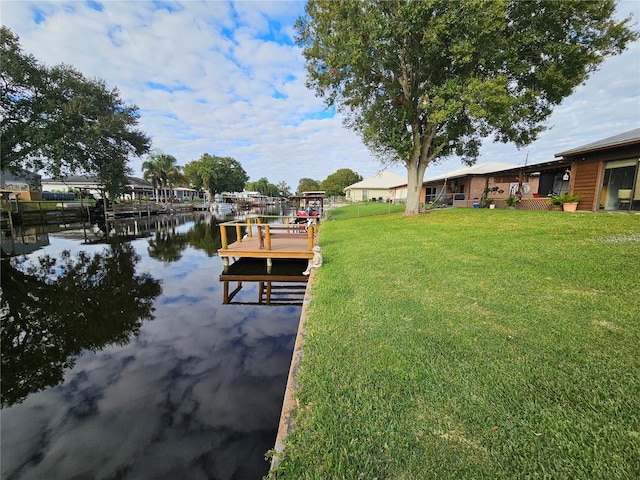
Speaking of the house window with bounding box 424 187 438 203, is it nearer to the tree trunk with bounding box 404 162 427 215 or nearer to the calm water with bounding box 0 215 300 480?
the tree trunk with bounding box 404 162 427 215

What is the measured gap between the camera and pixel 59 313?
246 inches

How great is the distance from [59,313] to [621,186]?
19.6 m

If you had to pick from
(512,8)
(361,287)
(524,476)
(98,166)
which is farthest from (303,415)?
(98,166)

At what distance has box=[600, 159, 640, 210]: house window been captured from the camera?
1035cm

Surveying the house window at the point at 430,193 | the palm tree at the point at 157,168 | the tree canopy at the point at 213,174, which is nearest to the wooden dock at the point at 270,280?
the house window at the point at 430,193

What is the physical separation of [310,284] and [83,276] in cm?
805

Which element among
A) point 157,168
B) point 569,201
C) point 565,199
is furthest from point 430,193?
point 157,168

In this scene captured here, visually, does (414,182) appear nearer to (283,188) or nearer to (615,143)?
(615,143)

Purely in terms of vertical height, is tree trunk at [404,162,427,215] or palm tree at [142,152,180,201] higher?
palm tree at [142,152,180,201]

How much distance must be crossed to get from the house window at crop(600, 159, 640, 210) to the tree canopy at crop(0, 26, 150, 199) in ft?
102

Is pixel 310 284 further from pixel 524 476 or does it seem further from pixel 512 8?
pixel 512 8

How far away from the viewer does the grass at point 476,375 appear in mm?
1910

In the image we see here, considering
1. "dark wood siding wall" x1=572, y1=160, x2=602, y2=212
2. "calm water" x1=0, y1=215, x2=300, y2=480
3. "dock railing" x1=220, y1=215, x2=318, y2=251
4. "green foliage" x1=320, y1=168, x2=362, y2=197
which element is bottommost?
"calm water" x1=0, y1=215, x2=300, y2=480

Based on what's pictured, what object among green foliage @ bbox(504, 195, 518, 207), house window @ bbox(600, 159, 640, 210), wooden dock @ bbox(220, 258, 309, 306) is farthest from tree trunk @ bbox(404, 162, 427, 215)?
wooden dock @ bbox(220, 258, 309, 306)
